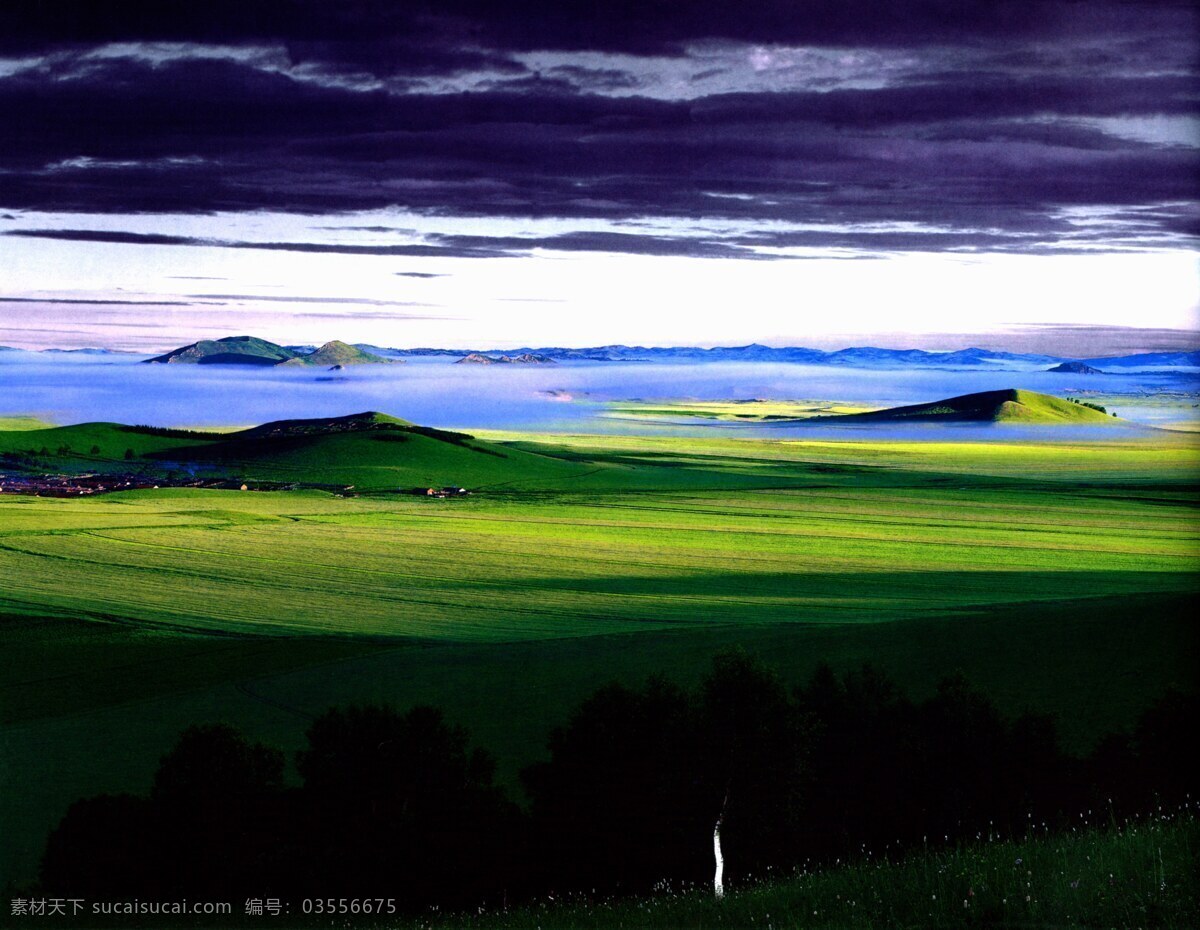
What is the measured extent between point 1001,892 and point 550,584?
1404cm

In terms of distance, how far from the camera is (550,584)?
20.2 meters

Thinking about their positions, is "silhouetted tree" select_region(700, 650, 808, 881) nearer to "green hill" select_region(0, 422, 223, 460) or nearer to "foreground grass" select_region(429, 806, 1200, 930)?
"foreground grass" select_region(429, 806, 1200, 930)

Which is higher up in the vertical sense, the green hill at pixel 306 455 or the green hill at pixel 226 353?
the green hill at pixel 226 353

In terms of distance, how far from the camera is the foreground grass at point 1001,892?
6371 mm

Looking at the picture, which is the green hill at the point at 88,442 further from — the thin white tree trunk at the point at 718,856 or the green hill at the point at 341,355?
the thin white tree trunk at the point at 718,856

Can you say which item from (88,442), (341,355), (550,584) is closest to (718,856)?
(550,584)

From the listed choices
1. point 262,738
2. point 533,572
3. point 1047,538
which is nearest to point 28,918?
point 262,738

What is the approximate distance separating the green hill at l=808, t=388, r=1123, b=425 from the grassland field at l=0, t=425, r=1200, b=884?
0.62 metres

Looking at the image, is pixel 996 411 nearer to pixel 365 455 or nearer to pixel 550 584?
pixel 550 584

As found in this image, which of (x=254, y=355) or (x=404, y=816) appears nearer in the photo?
(x=404, y=816)

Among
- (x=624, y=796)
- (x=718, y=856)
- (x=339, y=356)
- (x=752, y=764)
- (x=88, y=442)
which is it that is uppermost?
(x=339, y=356)

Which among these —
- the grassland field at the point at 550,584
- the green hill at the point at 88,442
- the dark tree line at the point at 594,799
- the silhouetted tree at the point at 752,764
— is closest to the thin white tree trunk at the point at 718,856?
the silhouetted tree at the point at 752,764

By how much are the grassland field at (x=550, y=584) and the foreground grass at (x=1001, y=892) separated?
7567 mm

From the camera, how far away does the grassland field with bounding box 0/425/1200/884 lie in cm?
1589
